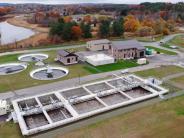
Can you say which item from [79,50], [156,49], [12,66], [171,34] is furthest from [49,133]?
[171,34]

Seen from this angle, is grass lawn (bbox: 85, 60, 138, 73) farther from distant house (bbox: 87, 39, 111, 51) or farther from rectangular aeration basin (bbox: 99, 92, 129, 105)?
distant house (bbox: 87, 39, 111, 51)

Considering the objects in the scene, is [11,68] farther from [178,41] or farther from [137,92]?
[178,41]

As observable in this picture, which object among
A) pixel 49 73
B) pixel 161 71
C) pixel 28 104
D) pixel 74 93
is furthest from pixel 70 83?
pixel 161 71

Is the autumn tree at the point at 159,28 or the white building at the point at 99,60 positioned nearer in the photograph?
the white building at the point at 99,60

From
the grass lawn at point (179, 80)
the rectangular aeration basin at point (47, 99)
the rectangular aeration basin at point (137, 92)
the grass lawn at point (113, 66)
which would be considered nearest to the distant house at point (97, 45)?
the grass lawn at point (113, 66)

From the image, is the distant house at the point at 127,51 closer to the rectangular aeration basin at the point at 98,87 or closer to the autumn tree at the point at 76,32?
the rectangular aeration basin at the point at 98,87

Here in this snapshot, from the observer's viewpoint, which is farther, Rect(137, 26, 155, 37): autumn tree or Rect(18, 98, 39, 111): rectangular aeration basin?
Rect(137, 26, 155, 37): autumn tree

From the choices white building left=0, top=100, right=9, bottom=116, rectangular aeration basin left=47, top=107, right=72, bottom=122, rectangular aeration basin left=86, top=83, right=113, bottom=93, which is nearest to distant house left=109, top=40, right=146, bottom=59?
rectangular aeration basin left=86, top=83, right=113, bottom=93
